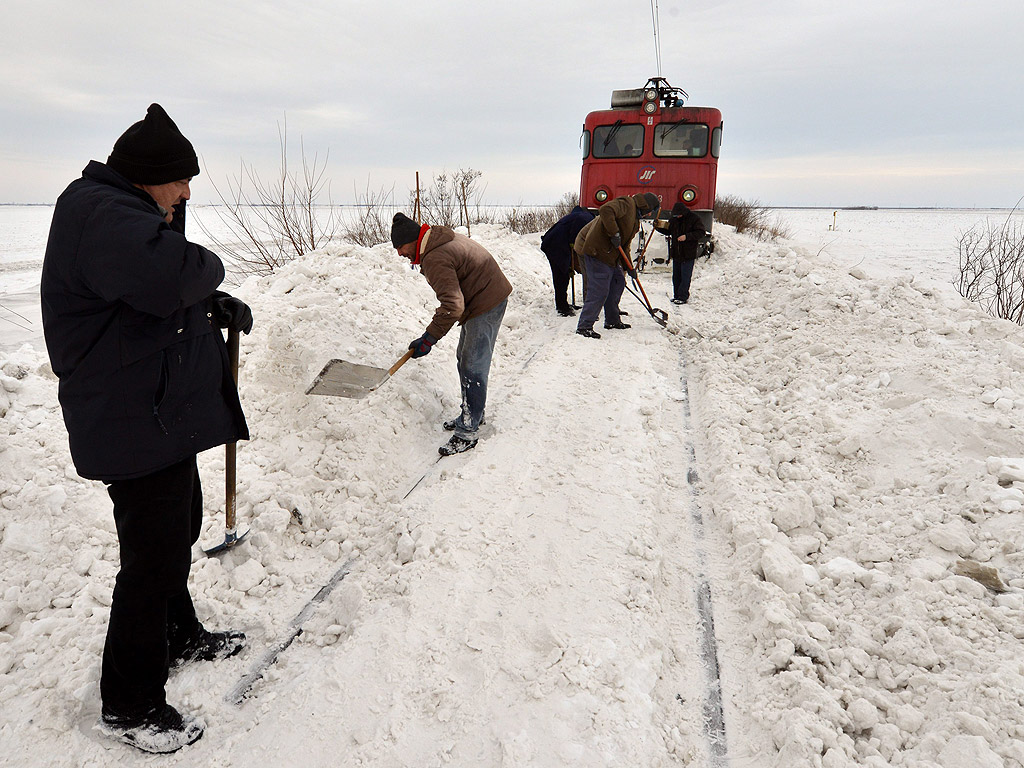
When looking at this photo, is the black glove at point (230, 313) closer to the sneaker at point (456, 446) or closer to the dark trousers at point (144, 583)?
the dark trousers at point (144, 583)

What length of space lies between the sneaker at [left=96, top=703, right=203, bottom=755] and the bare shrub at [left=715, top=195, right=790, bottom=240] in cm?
1841

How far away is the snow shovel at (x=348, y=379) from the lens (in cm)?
352

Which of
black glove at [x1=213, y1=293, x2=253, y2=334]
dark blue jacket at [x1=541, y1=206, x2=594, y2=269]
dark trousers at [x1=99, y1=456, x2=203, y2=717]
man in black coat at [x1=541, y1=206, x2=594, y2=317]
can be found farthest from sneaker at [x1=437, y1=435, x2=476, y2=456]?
dark blue jacket at [x1=541, y1=206, x2=594, y2=269]

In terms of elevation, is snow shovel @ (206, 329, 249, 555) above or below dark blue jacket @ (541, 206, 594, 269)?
below

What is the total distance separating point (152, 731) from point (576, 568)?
5.38 ft

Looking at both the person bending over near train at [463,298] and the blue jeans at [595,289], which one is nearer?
the person bending over near train at [463,298]

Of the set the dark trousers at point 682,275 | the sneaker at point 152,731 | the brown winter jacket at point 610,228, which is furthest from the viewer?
the dark trousers at point 682,275

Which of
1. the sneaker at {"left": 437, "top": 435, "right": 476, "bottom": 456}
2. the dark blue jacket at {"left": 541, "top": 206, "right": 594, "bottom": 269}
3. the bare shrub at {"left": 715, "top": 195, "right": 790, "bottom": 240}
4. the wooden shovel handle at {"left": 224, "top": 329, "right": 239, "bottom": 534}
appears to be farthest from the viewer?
the bare shrub at {"left": 715, "top": 195, "right": 790, "bottom": 240}

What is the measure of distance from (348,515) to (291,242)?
216 inches

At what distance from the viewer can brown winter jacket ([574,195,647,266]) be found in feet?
20.1

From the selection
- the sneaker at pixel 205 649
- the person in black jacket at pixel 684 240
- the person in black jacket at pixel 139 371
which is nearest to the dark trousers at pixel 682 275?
the person in black jacket at pixel 684 240

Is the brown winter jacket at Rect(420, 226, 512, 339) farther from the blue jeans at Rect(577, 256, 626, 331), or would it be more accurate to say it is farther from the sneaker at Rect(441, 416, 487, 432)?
the blue jeans at Rect(577, 256, 626, 331)

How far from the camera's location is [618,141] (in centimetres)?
981

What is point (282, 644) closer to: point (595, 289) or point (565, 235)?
point (595, 289)
